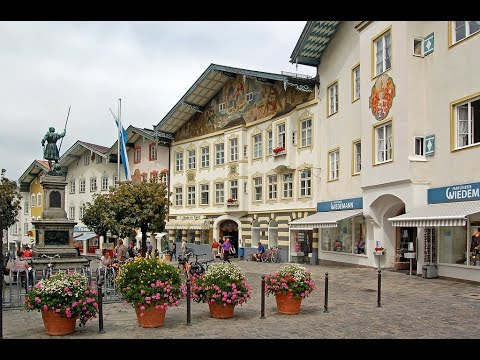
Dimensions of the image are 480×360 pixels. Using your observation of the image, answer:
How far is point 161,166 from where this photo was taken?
143ft

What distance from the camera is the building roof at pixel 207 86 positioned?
96.2 ft

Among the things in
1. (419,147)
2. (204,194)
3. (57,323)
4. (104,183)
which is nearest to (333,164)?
(419,147)

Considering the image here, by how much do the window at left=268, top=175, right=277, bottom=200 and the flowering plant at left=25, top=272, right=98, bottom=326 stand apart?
23809 mm

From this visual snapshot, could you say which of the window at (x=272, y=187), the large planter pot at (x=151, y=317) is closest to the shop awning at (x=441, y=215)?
the large planter pot at (x=151, y=317)

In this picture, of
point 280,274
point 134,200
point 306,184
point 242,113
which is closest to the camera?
point 280,274

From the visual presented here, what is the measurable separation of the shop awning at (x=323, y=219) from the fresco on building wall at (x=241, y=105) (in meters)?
6.66

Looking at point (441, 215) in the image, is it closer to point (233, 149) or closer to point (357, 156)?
point (357, 156)

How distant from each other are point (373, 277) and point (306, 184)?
33.0 ft

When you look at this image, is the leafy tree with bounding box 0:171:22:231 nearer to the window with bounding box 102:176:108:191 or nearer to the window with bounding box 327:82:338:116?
the window with bounding box 102:176:108:191

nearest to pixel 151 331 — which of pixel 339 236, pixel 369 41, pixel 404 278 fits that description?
pixel 404 278

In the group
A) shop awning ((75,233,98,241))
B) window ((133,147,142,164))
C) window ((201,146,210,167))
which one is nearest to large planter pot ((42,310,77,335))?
window ((201,146,210,167))

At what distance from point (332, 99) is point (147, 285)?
66.4ft

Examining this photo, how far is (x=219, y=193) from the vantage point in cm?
3747
